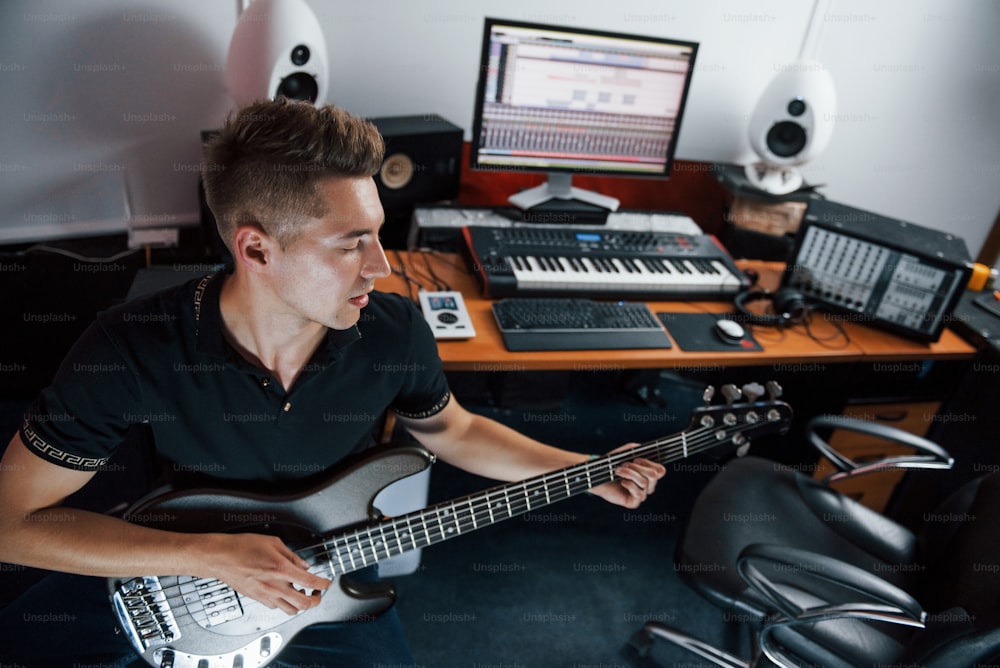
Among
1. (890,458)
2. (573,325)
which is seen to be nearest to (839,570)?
(890,458)

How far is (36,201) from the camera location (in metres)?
2.23

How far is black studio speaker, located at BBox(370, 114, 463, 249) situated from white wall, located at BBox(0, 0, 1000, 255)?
0.24 m

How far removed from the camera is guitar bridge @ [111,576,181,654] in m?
1.26

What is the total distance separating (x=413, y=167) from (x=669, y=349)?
0.97m

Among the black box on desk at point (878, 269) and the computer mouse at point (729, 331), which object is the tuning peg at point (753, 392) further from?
the black box on desk at point (878, 269)

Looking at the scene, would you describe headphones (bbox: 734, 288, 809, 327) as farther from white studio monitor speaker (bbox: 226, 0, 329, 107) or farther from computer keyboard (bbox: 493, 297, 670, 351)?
white studio monitor speaker (bbox: 226, 0, 329, 107)

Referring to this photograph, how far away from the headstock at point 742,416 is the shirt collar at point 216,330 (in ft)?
2.47

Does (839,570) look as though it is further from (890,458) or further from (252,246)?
(252,246)

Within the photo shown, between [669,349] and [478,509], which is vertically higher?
[669,349]

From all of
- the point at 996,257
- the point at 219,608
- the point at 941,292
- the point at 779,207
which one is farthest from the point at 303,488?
the point at 996,257

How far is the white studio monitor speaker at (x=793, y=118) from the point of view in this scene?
2301 mm

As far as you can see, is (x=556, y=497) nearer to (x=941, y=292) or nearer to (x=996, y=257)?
(x=941, y=292)

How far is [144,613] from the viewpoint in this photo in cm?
128

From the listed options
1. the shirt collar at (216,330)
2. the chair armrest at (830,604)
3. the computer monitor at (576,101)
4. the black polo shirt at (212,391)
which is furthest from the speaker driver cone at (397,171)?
the chair armrest at (830,604)
